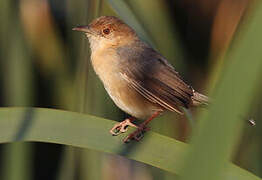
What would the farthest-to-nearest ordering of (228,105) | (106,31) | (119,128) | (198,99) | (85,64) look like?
(106,31), (198,99), (119,128), (85,64), (228,105)

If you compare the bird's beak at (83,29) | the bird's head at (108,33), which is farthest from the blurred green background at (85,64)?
the bird's head at (108,33)

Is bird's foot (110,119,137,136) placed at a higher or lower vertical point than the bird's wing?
lower

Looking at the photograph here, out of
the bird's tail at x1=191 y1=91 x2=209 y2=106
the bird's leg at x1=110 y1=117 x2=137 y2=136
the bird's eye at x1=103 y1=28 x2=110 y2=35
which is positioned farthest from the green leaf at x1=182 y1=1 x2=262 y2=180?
the bird's eye at x1=103 y1=28 x2=110 y2=35

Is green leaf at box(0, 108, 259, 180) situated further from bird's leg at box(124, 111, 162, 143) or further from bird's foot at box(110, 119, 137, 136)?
bird's leg at box(124, 111, 162, 143)

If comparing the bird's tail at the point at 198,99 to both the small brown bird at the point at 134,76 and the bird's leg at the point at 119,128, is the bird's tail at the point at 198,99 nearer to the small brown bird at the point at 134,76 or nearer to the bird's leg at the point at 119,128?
the small brown bird at the point at 134,76

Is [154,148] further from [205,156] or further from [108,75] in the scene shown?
[108,75]

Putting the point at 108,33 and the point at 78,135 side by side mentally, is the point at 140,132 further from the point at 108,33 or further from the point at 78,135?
the point at 108,33

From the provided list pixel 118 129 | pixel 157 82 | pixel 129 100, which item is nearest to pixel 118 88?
pixel 129 100
